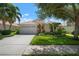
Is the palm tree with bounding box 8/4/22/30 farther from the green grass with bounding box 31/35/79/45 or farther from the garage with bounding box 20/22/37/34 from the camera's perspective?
the green grass with bounding box 31/35/79/45

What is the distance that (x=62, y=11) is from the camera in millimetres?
14492

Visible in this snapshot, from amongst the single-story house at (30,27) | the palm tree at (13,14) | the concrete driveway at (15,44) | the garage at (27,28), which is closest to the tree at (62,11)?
the single-story house at (30,27)

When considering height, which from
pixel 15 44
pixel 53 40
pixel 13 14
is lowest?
pixel 15 44

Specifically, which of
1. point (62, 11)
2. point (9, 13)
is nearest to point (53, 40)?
point (62, 11)

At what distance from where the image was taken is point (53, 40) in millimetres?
14516

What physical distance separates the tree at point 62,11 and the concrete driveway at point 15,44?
3.67ft

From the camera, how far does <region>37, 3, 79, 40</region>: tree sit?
1431 cm

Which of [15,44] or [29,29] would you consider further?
[29,29]

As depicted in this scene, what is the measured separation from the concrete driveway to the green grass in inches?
10.8

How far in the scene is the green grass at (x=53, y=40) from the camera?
14477 millimetres

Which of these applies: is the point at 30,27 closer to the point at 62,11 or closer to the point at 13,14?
the point at 13,14

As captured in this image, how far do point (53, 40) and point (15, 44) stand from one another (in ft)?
4.88

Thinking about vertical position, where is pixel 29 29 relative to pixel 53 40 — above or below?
above

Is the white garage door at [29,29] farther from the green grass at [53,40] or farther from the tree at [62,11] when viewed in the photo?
the tree at [62,11]
